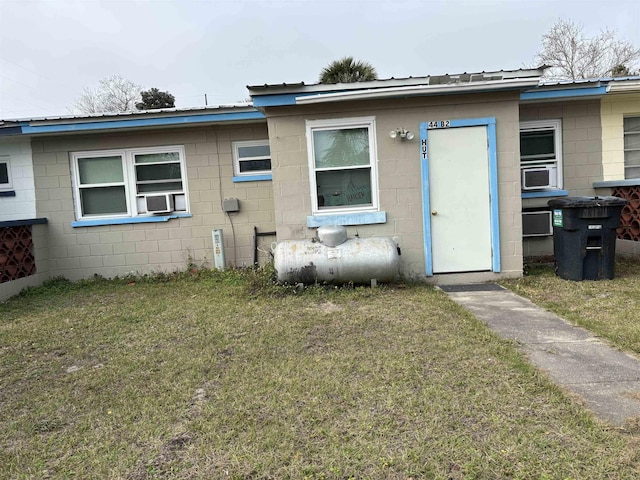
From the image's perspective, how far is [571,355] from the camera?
387 centimetres

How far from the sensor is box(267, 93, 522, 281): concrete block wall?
272 inches

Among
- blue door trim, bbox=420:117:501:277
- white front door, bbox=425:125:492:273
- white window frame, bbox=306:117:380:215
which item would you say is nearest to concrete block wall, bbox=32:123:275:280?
white window frame, bbox=306:117:380:215

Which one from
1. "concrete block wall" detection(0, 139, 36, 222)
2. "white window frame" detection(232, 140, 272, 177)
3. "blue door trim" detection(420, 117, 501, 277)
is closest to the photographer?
"blue door trim" detection(420, 117, 501, 277)

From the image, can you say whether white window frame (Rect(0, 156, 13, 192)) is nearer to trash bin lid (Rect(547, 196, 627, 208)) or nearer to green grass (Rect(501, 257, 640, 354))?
green grass (Rect(501, 257, 640, 354))

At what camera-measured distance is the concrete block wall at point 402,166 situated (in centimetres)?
691

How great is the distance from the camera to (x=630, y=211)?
27.0ft

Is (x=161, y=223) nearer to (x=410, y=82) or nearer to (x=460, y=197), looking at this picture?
(x=410, y=82)

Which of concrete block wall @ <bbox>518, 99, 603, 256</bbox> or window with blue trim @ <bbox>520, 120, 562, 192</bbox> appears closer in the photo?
window with blue trim @ <bbox>520, 120, 562, 192</bbox>

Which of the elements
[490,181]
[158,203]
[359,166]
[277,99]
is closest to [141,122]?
[158,203]

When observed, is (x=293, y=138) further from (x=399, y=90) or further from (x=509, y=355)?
(x=509, y=355)

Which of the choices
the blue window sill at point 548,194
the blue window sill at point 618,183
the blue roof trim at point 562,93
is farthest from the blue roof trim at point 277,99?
the blue window sill at point 618,183

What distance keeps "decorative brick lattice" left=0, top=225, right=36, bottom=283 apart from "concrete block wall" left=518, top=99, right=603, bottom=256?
9.37 metres

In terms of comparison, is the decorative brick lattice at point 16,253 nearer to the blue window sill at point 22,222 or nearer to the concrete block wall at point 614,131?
the blue window sill at point 22,222

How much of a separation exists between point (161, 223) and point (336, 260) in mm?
4155
